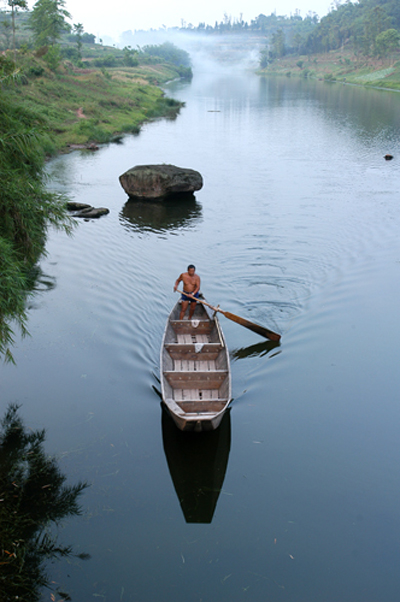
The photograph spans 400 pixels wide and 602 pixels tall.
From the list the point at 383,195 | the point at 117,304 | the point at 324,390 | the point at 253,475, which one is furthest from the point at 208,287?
the point at 383,195

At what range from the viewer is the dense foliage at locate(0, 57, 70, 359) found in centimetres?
895

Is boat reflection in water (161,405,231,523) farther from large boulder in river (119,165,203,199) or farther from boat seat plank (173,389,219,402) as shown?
large boulder in river (119,165,203,199)

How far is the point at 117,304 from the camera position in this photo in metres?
16.7

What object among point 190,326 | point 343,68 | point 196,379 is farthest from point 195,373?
point 343,68

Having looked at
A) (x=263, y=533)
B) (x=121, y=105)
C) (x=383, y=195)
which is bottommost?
(x=263, y=533)

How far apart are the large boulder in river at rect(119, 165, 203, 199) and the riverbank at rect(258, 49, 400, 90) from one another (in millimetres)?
80430

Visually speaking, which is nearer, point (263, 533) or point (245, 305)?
point (263, 533)

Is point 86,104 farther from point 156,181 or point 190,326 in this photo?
point 190,326

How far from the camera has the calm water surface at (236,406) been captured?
326 inches

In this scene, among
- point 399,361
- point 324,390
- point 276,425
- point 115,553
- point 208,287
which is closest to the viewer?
point 115,553

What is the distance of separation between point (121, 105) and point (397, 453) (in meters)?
62.5

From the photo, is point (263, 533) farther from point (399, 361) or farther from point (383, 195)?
point (383, 195)

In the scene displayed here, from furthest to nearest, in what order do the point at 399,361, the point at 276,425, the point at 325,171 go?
the point at 325,171 → the point at 399,361 → the point at 276,425

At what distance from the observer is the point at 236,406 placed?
1201 cm
